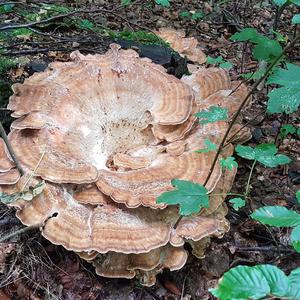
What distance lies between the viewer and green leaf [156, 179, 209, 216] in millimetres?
2949

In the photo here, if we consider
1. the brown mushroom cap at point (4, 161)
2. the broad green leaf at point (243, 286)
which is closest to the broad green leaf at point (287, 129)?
the brown mushroom cap at point (4, 161)

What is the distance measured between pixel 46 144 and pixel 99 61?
4.07ft

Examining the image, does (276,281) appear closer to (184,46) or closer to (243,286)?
(243,286)

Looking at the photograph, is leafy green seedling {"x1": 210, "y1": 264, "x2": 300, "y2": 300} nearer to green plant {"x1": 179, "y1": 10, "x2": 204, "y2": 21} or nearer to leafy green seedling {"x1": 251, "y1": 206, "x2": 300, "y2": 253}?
leafy green seedling {"x1": 251, "y1": 206, "x2": 300, "y2": 253}

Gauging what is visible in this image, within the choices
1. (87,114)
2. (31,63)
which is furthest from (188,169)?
(31,63)

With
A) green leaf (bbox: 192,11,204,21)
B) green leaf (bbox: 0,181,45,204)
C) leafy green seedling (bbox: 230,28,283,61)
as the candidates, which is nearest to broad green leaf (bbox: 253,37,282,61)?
leafy green seedling (bbox: 230,28,283,61)

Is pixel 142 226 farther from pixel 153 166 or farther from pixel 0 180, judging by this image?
pixel 0 180

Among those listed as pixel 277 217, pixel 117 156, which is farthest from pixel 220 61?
pixel 277 217

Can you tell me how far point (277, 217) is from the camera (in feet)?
7.28

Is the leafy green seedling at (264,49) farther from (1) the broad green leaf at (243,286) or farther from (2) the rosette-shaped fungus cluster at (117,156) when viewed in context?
(1) the broad green leaf at (243,286)

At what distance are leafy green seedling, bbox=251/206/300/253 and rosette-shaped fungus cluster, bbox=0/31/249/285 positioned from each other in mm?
1073

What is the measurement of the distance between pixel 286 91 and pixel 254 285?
2236mm

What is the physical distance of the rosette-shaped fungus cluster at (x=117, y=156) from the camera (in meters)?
3.49

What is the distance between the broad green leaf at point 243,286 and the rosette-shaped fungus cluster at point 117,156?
1652 mm
